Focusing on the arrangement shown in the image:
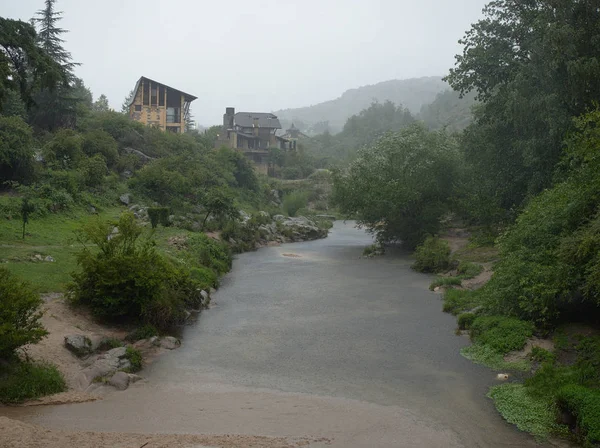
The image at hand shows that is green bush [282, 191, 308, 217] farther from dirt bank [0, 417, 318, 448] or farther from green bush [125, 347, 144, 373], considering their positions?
dirt bank [0, 417, 318, 448]

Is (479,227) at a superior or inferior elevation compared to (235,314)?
superior

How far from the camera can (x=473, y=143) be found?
126 feet

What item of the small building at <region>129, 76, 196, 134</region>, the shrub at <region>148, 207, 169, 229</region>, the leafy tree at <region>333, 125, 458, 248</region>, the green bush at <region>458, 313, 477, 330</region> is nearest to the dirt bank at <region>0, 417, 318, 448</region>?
the green bush at <region>458, 313, 477, 330</region>

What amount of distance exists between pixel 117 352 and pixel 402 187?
29.3 metres

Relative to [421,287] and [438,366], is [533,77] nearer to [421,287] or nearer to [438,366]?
[421,287]

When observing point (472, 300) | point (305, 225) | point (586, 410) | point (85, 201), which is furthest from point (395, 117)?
point (586, 410)

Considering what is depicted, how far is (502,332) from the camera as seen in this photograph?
18.5 metres

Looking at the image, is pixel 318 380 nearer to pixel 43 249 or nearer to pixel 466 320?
pixel 466 320

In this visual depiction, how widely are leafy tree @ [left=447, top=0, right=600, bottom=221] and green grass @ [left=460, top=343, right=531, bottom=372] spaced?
10.5 meters

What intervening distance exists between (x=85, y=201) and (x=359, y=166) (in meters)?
21.1

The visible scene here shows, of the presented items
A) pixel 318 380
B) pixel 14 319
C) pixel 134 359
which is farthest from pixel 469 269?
pixel 14 319

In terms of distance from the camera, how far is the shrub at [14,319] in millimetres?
13461

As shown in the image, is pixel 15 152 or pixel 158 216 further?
pixel 158 216

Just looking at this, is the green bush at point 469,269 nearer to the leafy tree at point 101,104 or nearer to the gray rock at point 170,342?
the gray rock at point 170,342
